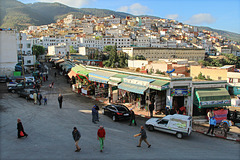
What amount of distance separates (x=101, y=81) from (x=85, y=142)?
10.9m

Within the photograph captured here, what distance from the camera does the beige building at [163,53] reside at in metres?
100

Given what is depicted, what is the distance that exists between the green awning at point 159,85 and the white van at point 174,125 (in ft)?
9.32

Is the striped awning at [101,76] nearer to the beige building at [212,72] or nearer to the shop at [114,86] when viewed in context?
the shop at [114,86]

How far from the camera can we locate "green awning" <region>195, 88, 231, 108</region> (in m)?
15.2

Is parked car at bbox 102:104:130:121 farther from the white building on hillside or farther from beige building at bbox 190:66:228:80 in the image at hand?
the white building on hillside

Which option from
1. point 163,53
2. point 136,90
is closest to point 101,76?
point 136,90

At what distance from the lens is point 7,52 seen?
36.2 metres

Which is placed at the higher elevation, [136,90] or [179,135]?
[136,90]

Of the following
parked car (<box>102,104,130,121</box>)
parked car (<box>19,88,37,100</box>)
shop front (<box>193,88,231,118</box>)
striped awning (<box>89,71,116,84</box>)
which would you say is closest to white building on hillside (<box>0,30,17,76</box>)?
parked car (<box>19,88,37,100</box>)

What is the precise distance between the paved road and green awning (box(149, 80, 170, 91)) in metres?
2.52

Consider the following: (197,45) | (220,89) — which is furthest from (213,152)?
(197,45)

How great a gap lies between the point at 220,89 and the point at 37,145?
13.3 metres

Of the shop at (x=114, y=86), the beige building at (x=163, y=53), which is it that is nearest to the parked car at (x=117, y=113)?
the shop at (x=114, y=86)

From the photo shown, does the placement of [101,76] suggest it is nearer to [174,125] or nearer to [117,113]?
[117,113]
